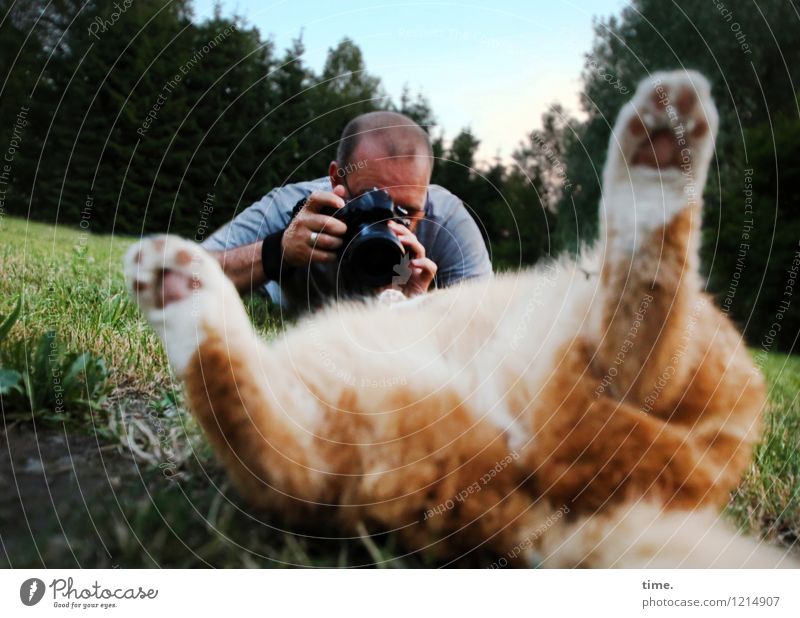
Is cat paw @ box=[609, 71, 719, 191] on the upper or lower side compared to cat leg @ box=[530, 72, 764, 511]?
upper

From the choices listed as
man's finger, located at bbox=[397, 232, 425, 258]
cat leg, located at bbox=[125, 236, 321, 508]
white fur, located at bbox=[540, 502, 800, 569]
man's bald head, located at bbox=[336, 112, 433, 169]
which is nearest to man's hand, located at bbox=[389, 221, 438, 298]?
man's finger, located at bbox=[397, 232, 425, 258]

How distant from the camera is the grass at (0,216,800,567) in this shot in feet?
2.46

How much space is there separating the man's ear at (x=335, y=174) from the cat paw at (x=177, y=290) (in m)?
0.23

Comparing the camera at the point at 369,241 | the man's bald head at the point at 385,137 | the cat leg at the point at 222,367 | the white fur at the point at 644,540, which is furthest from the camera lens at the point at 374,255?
the white fur at the point at 644,540

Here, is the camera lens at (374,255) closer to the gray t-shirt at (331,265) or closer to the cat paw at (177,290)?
the gray t-shirt at (331,265)

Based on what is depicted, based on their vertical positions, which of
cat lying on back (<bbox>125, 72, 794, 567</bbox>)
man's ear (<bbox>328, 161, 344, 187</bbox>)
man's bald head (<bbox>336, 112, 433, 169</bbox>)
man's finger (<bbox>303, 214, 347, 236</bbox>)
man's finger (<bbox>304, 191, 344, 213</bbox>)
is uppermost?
man's bald head (<bbox>336, 112, 433, 169</bbox>)

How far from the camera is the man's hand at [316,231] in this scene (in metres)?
0.95

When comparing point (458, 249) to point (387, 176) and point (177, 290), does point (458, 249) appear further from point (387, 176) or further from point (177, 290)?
point (177, 290)

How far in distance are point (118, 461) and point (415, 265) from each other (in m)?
0.45

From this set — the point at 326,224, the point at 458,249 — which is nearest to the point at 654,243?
the point at 458,249

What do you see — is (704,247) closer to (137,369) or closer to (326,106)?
(326,106)

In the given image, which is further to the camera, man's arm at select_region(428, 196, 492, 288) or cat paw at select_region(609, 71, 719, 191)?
man's arm at select_region(428, 196, 492, 288)

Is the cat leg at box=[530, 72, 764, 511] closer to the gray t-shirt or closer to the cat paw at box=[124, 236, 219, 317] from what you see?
the gray t-shirt

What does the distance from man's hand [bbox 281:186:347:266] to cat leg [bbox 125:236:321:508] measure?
0.19 metres
